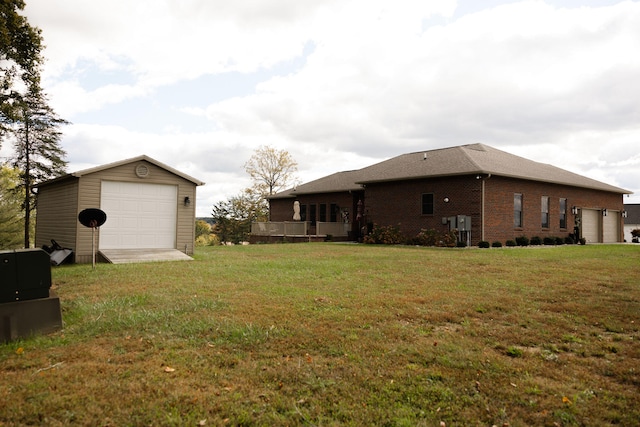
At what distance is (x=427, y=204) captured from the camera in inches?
885

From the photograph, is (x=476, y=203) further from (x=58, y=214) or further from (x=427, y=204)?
(x=58, y=214)

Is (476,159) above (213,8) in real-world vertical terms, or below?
below

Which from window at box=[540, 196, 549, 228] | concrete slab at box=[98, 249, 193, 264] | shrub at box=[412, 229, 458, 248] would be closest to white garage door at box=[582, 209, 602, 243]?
window at box=[540, 196, 549, 228]

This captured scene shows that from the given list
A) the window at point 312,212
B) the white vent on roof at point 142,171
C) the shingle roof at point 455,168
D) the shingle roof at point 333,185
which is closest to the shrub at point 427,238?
the shingle roof at point 455,168

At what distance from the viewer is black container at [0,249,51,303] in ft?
16.8

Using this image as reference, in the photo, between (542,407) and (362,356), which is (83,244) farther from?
(542,407)

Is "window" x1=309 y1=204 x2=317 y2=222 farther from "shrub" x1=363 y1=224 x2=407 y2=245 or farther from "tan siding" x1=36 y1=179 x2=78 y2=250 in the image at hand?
"tan siding" x1=36 y1=179 x2=78 y2=250

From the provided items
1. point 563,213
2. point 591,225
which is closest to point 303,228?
point 563,213

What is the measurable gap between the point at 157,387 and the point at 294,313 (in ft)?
9.00

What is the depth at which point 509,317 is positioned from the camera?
20.2 ft

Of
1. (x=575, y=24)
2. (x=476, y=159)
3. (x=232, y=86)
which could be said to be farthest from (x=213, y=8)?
(x=476, y=159)

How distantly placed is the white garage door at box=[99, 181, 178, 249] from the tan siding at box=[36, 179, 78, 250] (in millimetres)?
962

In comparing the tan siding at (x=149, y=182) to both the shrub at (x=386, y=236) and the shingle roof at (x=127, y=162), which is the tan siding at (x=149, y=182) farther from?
the shrub at (x=386, y=236)

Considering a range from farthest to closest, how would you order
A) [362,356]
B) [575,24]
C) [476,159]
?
[476,159] → [575,24] → [362,356]
